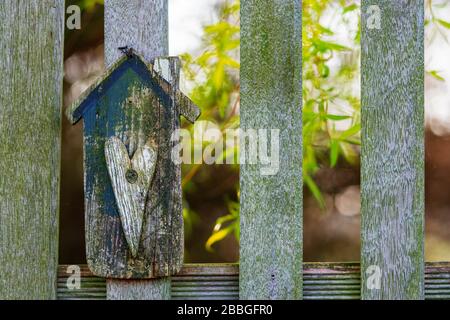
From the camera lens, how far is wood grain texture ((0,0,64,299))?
1864 mm

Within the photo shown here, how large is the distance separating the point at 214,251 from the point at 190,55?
833mm

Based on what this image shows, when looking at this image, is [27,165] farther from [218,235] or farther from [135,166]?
[218,235]

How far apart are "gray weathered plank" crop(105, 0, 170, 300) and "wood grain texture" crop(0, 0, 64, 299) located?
208 mm

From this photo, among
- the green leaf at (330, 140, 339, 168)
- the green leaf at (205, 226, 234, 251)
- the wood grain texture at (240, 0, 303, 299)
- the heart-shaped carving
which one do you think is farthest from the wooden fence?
the green leaf at (205, 226, 234, 251)

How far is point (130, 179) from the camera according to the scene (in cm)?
179

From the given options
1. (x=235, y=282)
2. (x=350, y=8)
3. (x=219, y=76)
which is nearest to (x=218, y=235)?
(x=235, y=282)

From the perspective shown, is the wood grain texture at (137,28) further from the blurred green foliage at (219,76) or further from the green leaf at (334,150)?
the green leaf at (334,150)

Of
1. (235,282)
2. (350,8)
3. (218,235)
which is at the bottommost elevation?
(235,282)

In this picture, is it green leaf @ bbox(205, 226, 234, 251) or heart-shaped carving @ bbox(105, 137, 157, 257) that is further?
green leaf @ bbox(205, 226, 234, 251)

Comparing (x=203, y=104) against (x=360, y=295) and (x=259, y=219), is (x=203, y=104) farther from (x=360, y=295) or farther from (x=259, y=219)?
(x=360, y=295)

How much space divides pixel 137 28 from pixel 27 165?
1.75 ft

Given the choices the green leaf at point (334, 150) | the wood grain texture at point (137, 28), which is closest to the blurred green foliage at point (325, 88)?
the green leaf at point (334, 150)

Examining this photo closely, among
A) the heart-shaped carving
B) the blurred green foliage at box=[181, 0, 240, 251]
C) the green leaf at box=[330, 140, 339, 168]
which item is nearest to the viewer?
the heart-shaped carving

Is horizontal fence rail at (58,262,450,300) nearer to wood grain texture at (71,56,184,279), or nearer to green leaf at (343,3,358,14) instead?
wood grain texture at (71,56,184,279)
